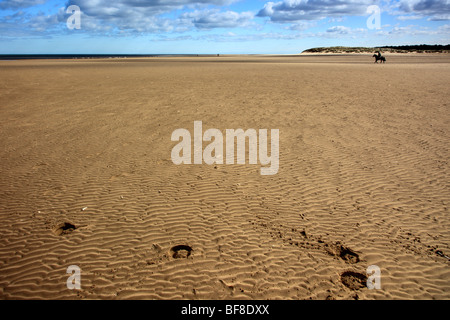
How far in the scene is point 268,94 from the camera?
56.5 feet

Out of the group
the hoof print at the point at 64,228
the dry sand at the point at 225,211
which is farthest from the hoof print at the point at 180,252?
the hoof print at the point at 64,228

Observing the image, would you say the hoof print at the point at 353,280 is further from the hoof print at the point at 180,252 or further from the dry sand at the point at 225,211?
the hoof print at the point at 180,252

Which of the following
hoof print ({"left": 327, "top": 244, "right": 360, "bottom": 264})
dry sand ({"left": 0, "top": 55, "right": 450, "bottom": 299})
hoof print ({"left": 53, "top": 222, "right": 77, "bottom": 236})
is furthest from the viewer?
hoof print ({"left": 53, "top": 222, "right": 77, "bottom": 236})

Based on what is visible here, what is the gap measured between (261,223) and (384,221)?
2404 mm

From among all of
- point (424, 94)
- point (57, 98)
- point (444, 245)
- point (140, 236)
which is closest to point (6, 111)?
point (57, 98)

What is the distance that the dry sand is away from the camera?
422cm

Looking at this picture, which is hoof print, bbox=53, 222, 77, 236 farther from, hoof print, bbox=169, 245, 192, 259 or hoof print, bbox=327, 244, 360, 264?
hoof print, bbox=327, 244, 360, 264

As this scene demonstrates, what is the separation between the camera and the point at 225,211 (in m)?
5.98

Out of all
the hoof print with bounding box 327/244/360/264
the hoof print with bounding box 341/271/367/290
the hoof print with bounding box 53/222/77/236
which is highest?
the hoof print with bounding box 53/222/77/236

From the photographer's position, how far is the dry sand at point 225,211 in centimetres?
422

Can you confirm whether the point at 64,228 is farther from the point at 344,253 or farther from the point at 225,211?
the point at 344,253

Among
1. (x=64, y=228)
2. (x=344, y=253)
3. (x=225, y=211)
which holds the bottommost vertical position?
(x=344, y=253)

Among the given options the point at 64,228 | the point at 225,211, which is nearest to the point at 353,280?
the point at 225,211

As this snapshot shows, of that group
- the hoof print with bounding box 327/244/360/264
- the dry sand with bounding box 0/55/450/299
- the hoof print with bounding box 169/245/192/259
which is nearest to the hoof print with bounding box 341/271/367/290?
the dry sand with bounding box 0/55/450/299
